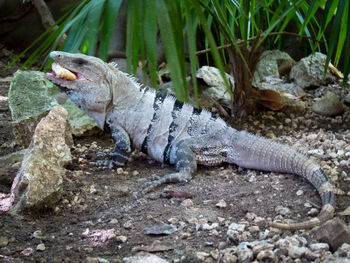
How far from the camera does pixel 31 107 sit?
4160 mm

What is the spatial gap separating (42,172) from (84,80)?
4.11 ft

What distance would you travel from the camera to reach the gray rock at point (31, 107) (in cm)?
400

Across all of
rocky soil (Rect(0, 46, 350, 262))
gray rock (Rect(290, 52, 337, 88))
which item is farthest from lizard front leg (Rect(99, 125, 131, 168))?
gray rock (Rect(290, 52, 337, 88))

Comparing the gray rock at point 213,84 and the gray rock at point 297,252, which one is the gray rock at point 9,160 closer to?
the gray rock at point 297,252

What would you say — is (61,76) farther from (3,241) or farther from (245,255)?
(245,255)

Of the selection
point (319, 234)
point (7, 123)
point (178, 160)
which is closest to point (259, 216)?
point (319, 234)

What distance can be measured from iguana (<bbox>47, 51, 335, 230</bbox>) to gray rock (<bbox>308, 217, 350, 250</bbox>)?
4.50 feet

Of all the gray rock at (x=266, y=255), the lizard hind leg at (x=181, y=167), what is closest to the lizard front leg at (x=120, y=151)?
the lizard hind leg at (x=181, y=167)

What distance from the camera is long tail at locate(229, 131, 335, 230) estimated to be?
252cm

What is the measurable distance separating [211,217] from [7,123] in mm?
3231

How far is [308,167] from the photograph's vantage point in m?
3.20

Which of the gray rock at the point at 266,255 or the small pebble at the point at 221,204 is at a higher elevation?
the gray rock at the point at 266,255

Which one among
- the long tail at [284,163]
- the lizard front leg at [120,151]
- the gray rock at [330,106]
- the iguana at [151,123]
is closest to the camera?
the long tail at [284,163]

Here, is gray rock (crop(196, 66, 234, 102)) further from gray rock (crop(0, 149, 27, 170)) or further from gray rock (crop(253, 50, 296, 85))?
gray rock (crop(0, 149, 27, 170))
